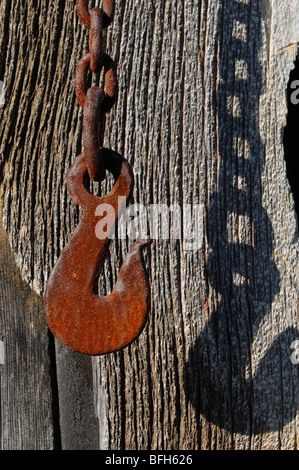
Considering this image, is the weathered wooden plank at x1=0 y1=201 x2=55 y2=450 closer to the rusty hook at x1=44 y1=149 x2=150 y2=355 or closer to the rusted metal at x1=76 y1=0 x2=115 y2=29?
the rusty hook at x1=44 y1=149 x2=150 y2=355

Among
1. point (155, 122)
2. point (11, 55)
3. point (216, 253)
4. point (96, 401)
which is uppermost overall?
point (11, 55)

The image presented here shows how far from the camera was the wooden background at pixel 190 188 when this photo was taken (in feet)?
3.07

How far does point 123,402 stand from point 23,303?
0.90ft

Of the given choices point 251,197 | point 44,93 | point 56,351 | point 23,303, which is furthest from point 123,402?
point 44,93

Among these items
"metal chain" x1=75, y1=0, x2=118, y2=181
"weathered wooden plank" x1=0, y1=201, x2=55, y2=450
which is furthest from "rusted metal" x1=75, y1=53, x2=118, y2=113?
"weathered wooden plank" x1=0, y1=201, x2=55, y2=450

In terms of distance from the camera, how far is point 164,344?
946 mm

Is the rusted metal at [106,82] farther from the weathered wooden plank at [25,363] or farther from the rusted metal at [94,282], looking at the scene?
the weathered wooden plank at [25,363]

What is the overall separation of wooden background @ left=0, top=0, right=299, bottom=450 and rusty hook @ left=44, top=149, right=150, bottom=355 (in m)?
0.24

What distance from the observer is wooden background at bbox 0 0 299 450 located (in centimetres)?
93

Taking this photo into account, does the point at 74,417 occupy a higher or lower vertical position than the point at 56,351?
lower

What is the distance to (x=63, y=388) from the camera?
39.4 inches

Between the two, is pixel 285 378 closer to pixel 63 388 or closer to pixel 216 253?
pixel 216 253

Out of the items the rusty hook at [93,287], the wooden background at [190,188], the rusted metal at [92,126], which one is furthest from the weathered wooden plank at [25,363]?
the rusted metal at [92,126]
